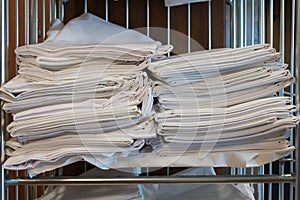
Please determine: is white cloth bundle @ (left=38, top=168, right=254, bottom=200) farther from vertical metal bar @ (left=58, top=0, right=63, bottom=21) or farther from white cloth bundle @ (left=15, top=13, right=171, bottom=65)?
vertical metal bar @ (left=58, top=0, right=63, bottom=21)

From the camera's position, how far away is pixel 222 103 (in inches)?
27.7

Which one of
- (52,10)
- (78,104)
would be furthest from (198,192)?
(52,10)

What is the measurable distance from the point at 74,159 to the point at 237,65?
322 mm

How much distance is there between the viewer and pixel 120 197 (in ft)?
2.57

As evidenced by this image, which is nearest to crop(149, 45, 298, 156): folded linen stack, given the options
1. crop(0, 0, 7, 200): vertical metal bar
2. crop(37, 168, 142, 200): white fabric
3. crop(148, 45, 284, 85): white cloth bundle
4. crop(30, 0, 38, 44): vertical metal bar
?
crop(148, 45, 284, 85): white cloth bundle

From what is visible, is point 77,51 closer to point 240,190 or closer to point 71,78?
point 71,78

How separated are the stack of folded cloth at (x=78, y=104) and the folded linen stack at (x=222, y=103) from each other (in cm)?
4

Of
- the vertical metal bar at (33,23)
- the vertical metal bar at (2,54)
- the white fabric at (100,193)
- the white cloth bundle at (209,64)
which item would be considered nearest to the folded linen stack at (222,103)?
the white cloth bundle at (209,64)

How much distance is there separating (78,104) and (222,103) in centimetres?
25

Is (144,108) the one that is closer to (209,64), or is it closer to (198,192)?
(209,64)

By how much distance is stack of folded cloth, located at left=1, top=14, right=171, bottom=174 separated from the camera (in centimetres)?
66

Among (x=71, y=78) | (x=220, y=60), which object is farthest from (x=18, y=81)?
(x=220, y=60)

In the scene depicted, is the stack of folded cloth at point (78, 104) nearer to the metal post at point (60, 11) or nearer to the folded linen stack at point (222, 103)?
the folded linen stack at point (222, 103)

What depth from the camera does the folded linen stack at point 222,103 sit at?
0.68m
